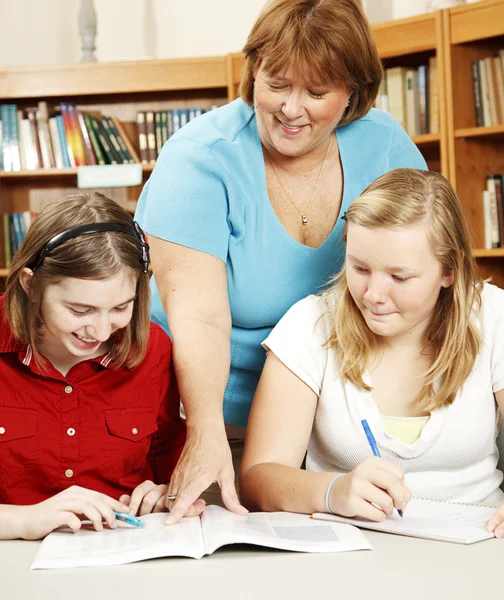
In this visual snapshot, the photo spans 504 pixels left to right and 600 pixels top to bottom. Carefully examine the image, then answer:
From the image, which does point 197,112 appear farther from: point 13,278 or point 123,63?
point 13,278

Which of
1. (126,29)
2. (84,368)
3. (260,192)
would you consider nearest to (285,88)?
(260,192)

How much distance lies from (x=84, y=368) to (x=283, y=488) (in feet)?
1.45

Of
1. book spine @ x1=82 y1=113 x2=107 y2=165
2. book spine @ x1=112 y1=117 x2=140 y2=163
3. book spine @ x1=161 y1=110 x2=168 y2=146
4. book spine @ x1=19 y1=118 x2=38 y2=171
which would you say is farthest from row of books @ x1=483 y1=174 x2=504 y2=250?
book spine @ x1=19 y1=118 x2=38 y2=171

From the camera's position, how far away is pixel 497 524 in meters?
1.25

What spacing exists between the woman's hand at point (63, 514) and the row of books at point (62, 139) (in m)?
3.20

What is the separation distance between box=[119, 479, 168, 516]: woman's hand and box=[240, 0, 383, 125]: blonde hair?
80 cm

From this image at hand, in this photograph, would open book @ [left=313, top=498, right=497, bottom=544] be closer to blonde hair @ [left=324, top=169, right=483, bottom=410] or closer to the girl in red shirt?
blonde hair @ [left=324, top=169, right=483, bottom=410]

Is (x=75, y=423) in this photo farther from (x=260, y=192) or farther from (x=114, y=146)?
(x=114, y=146)

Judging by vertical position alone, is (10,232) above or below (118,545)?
above

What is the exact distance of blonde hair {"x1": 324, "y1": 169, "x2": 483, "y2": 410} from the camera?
149cm

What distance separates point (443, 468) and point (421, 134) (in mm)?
2378

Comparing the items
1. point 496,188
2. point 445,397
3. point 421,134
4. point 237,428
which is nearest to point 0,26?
point 421,134

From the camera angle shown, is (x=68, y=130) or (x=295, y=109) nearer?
(x=295, y=109)

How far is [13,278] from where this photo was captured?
1.47 metres
